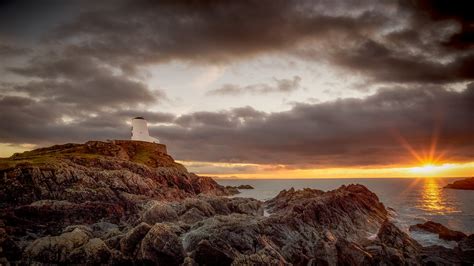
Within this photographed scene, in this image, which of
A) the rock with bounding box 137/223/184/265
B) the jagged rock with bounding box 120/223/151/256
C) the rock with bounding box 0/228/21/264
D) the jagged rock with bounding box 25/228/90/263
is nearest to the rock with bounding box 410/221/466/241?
the rock with bounding box 137/223/184/265

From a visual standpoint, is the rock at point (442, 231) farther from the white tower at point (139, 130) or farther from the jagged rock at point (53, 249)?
the white tower at point (139, 130)

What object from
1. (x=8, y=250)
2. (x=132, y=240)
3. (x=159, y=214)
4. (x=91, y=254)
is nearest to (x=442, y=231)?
(x=159, y=214)

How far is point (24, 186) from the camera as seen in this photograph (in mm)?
52406

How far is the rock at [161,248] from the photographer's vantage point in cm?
2675

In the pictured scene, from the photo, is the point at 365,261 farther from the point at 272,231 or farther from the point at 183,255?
the point at 183,255

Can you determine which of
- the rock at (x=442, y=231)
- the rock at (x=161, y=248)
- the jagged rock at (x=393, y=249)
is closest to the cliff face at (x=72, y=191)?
the rock at (x=161, y=248)

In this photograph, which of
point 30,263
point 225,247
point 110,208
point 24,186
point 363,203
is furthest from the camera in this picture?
point 363,203

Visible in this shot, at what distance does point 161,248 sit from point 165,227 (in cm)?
219

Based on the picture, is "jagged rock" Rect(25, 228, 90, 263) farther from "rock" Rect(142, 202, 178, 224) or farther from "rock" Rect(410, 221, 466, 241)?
"rock" Rect(410, 221, 466, 241)

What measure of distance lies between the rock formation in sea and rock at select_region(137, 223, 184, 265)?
82 mm

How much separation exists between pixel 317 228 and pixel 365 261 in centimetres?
1215

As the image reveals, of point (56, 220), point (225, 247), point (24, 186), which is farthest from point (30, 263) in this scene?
point (24, 186)

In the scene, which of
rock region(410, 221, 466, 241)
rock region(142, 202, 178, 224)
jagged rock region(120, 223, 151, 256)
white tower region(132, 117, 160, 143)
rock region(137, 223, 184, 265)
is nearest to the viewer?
rock region(137, 223, 184, 265)

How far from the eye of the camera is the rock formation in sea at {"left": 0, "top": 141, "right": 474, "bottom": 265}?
26.6 m
